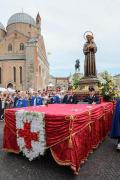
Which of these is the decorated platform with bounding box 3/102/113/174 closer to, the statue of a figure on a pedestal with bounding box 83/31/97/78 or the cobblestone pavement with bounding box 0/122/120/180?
the cobblestone pavement with bounding box 0/122/120/180

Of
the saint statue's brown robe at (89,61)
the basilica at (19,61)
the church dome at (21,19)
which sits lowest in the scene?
the saint statue's brown robe at (89,61)

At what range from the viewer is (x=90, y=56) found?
639 inches

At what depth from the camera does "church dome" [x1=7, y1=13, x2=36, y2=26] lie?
68125 millimetres

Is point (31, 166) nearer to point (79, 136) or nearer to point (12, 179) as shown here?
point (12, 179)

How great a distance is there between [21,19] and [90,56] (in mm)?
56372

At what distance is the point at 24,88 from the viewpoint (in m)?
57.6

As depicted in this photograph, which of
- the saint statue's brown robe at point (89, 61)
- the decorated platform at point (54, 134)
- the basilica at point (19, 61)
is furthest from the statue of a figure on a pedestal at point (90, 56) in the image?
the basilica at point (19, 61)

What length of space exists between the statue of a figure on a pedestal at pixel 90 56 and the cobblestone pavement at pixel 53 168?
9944mm

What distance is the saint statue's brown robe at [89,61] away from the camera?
16.1m

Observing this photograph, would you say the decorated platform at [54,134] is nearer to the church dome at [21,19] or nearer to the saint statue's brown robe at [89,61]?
the saint statue's brown robe at [89,61]

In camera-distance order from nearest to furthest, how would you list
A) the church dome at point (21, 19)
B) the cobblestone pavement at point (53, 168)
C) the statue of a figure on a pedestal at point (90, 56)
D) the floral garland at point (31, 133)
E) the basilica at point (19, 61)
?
1. the cobblestone pavement at point (53, 168)
2. the floral garland at point (31, 133)
3. the statue of a figure on a pedestal at point (90, 56)
4. the basilica at point (19, 61)
5. the church dome at point (21, 19)

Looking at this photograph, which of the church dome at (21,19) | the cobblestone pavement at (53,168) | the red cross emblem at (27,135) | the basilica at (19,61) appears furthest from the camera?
the church dome at (21,19)

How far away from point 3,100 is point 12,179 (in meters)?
12.8

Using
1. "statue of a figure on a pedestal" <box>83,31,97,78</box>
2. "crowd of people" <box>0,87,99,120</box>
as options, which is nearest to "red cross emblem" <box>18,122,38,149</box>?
"crowd of people" <box>0,87,99,120</box>
